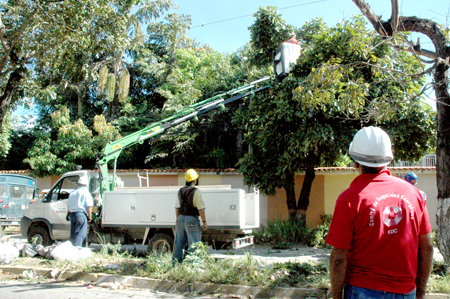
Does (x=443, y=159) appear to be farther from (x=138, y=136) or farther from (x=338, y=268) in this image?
(x=138, y=136)

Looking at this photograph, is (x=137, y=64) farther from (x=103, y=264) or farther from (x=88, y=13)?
(x=103, y=264)

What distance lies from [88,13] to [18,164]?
18371mm

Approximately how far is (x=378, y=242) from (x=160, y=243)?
6.85 m

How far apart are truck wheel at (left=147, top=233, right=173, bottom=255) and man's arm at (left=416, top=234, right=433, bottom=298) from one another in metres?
6.48

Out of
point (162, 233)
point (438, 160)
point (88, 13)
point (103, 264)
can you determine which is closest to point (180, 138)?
point (88, 13)

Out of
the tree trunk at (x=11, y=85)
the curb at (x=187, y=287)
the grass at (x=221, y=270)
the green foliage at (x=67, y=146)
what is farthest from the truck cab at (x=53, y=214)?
the green foliage at (x=67, y=146)

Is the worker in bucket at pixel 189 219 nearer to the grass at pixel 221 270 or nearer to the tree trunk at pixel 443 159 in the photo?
the grass at pixel 221 270

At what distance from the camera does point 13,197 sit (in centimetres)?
1619

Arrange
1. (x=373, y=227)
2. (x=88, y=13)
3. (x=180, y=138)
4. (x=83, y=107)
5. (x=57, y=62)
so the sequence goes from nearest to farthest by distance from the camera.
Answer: (x=373, y=227) → (x=88, y=13) → (x=57, y=62) → (x=180, y=138) → (x=83, y=107)

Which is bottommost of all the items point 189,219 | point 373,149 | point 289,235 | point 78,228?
point 289,235

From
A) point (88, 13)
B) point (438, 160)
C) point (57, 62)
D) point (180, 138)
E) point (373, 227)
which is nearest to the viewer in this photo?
point (373, 227)

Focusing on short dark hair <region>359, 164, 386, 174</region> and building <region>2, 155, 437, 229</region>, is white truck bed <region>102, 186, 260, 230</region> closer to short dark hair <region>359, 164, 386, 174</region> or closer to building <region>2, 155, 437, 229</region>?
short dark hair <region>359, 164, 386, 174</region>

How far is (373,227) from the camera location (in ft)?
7.25

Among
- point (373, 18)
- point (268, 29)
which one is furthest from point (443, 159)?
point (268, 29)
